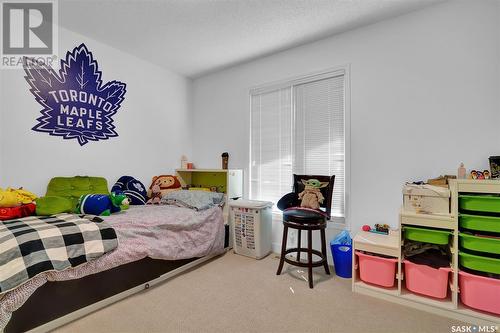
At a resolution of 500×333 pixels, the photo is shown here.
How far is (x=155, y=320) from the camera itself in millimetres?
1757

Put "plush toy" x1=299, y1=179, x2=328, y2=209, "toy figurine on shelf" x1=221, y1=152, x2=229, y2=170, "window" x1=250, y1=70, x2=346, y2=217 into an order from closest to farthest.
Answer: "plush toy" x1=299, y1=179, x2=328, y2=209, "window" x1=250, y1=70, x2=346, y2=217, "toy figurine on shelf" x1=221, y1=152, x2=229, y2=170

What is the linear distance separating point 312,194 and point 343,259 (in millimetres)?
695

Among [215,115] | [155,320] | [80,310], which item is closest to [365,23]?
[215,115]

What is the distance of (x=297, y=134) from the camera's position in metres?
3.07

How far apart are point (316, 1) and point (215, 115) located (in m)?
2.10

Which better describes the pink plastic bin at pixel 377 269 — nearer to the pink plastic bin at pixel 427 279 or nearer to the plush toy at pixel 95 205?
the pink plastic bin at pixel 427 279

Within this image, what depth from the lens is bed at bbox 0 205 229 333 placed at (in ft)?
5.00

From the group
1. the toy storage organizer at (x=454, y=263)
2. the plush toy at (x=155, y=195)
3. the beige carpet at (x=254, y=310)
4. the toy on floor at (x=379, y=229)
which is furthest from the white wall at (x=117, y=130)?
the toy storage organizer at (x=454, y=263)

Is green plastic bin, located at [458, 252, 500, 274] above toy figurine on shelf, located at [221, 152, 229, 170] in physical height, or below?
below

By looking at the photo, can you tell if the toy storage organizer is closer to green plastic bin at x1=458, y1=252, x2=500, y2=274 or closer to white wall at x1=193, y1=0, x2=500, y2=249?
green plastic bin at x1=458, y1=252, x2=500, y2=274

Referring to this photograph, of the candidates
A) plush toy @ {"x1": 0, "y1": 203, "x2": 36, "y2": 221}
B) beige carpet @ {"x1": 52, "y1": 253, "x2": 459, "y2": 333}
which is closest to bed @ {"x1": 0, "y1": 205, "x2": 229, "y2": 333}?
beige carpet @ {"x1": 52, "y1": 253, "x2": 459, "y2": 333}

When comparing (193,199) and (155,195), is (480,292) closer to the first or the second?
(193,199)

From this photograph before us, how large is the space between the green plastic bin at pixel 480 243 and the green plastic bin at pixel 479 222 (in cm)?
6

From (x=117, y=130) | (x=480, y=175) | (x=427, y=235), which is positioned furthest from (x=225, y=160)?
(x=480, y=175)
